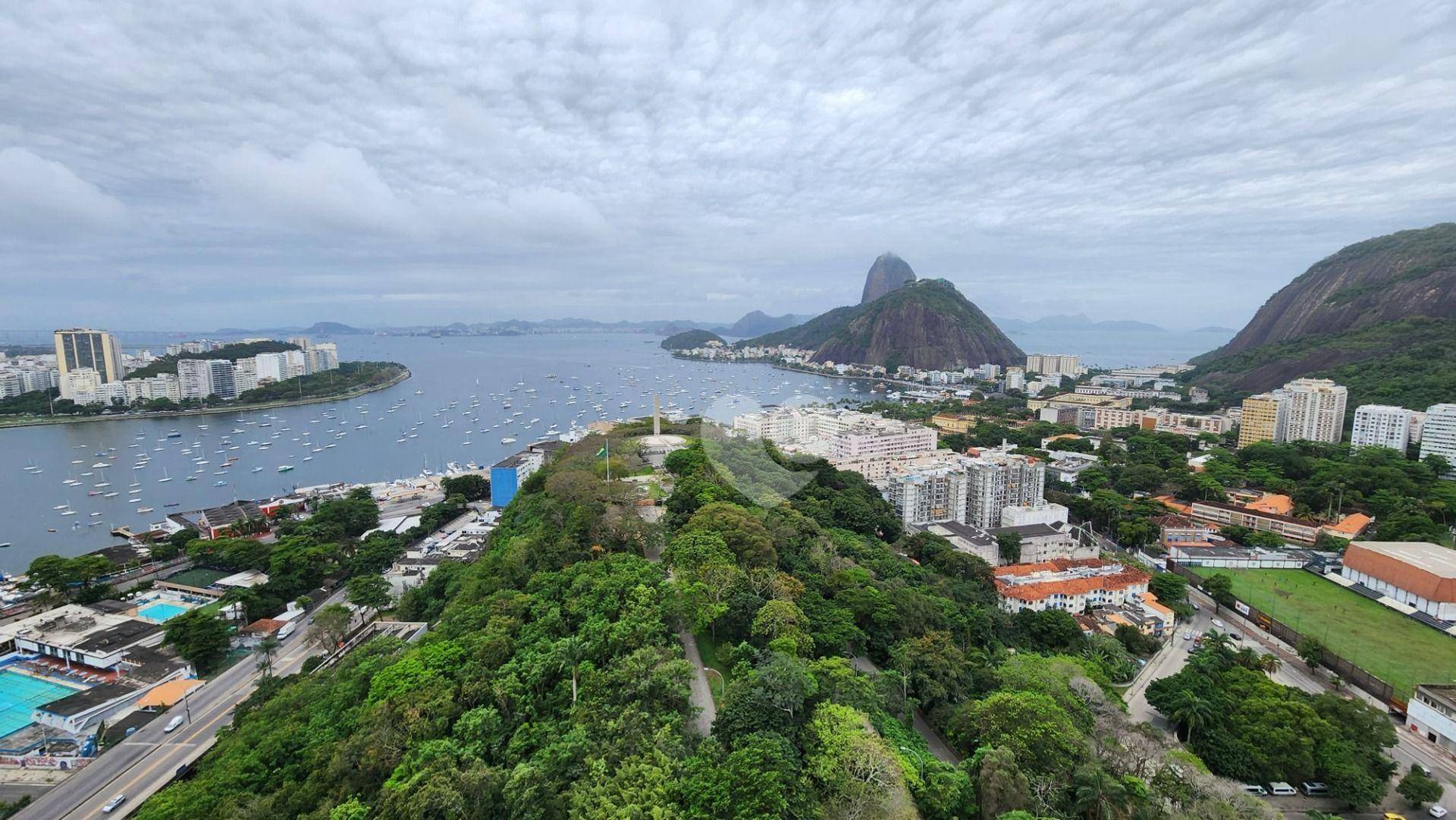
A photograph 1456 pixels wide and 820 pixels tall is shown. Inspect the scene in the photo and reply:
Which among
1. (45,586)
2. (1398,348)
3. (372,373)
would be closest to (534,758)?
(45,586)

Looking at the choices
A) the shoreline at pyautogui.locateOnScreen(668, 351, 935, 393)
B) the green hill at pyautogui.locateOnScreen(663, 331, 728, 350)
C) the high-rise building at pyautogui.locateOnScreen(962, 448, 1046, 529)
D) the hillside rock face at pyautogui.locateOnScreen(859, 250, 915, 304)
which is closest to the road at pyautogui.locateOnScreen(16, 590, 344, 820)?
the high-rise building at pyautogui.locateOnScreen(962, 448, 1046, 529)

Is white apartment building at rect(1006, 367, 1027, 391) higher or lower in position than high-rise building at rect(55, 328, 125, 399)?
lower

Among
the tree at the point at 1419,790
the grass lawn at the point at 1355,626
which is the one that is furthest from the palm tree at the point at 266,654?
the grass lawn at the point at 1355,626

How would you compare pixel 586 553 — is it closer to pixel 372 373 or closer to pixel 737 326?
pixel 372 373

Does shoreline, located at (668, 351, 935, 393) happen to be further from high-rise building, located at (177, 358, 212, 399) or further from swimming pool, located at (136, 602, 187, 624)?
swimming pool, located at (136, 602, 187, 624)

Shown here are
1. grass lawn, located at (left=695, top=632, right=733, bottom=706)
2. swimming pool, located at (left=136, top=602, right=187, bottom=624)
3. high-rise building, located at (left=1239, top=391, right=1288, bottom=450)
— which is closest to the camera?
grass lawn, located at (left=695, top=632, right=733, bottom=706)

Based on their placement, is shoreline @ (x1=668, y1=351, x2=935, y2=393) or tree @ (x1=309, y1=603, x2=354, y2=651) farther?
shoreline @ (x1=668, y1=351, x2=935, y2=393)
